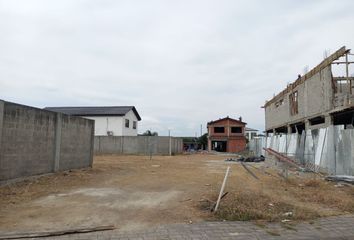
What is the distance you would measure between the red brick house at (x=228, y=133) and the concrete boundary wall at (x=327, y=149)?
3384 cm

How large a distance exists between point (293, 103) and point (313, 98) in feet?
18.8

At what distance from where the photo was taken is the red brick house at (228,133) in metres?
55.5

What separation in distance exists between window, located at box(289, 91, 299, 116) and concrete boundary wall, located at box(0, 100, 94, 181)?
59.1 ft

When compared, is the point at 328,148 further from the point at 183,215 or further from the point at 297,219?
the point at 183,215

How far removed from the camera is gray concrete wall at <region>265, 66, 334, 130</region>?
20188 mm

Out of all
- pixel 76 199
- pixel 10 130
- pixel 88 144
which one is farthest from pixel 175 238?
pixel 88 144

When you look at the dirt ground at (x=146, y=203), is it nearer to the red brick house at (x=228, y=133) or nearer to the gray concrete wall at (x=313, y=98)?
the gray concrete wall at (x=313, y=98)

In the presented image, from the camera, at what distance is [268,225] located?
641cm

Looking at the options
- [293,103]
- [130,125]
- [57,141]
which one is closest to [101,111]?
[130,125]

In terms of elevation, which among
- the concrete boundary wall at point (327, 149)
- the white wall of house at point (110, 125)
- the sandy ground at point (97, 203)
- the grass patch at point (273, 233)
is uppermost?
the white wall of house at point (110, 125)

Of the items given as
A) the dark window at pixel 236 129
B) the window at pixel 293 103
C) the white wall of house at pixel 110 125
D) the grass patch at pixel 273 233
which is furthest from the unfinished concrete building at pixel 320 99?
the dark window at pixel 236 129

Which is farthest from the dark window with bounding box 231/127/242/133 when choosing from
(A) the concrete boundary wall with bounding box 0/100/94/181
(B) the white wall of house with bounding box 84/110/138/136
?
(A) the concrete boundary wall with bounding box 0/100/94/181

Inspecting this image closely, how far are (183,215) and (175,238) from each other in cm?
170

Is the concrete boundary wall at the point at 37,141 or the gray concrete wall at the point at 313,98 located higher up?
the gray concrete wall at the point at 313,98
